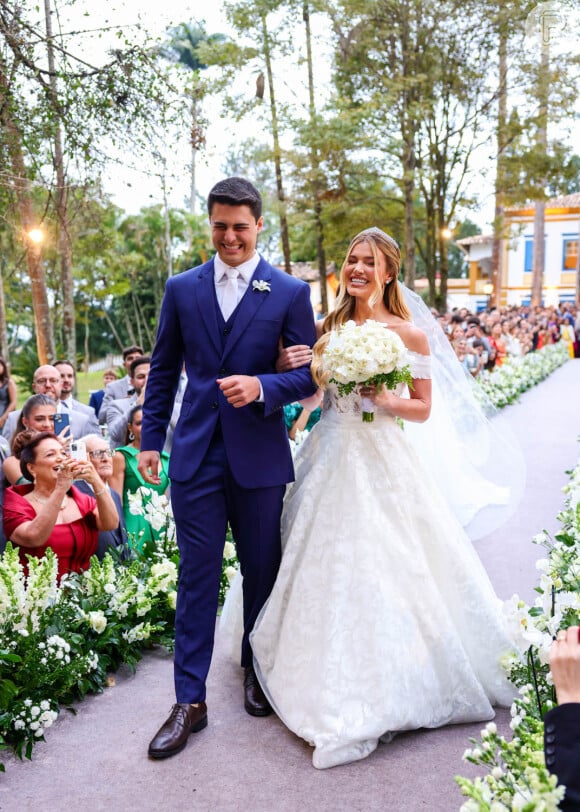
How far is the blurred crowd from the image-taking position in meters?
14.4

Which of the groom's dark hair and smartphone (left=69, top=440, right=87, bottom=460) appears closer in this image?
the groom's dark hair

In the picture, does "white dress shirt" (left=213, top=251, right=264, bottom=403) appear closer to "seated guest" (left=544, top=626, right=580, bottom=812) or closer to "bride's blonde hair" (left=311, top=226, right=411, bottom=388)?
"bride's blonde hair" (left=311, top=226, right=411, bottom=388)

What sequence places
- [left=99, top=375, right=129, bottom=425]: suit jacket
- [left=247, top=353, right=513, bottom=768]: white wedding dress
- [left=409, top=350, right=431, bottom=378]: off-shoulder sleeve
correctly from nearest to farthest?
[left=247, top=353, right=513, bottom=768]: white wedding dress, [left=409, top=350, right=431, bottom=378]: off-shoulder sleeve, [left=99, top=375, right=129, bottom=425]: suit jacket

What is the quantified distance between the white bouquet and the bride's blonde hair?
0.25 meters

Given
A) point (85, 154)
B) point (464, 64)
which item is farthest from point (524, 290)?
point (85, 154)

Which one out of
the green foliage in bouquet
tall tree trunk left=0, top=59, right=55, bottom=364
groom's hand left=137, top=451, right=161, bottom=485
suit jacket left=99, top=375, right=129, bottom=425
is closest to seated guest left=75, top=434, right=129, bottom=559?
groom's hand left=137, top=451, right=161, bottom=485

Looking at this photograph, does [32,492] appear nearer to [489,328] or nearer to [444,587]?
[444,587]

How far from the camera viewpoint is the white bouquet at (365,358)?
3.38 meters

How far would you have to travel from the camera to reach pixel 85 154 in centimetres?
666

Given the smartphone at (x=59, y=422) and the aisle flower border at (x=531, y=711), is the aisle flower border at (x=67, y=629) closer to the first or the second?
the smartphone at (x=59, y=422)

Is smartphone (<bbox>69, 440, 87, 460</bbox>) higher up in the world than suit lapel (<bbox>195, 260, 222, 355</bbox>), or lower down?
lower down

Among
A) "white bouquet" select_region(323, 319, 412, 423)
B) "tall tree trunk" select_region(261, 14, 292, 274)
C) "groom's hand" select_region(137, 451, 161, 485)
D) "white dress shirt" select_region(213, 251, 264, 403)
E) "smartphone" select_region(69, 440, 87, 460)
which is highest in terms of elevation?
"tall tree trunk" select_region(261, 14, 292, 274)

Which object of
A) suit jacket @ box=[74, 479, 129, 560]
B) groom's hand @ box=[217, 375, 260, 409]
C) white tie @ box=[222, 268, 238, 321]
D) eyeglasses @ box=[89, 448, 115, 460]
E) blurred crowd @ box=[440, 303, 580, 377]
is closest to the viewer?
groom's hand @ box=[217, 375, 260, 409]

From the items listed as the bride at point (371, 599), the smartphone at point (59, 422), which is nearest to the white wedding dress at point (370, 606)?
the bride at point (371, 599)
